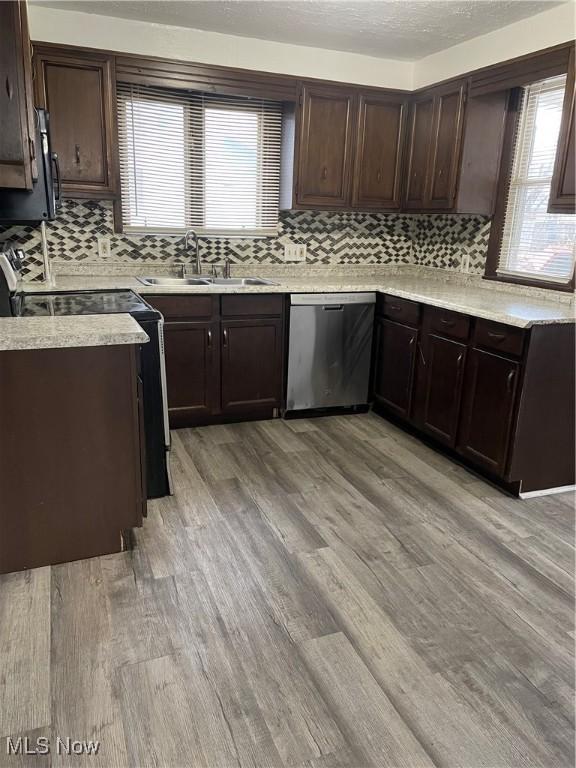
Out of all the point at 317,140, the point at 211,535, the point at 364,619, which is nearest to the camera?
the point at 364,619

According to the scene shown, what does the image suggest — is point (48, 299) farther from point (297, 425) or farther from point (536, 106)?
point (536, 106)

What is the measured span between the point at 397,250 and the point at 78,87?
2.53 metres

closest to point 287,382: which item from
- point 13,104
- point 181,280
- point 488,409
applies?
point 181,280

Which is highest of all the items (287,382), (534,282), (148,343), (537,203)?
(537,203)

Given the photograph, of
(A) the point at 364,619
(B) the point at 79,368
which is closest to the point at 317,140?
(B) the point at 79,368

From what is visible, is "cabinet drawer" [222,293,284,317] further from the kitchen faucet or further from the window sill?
the window sill

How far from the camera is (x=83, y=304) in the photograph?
8.98ft

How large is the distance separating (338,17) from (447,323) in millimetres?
1817

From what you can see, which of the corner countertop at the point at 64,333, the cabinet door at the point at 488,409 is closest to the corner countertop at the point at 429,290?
the cabinet door at the point at 488,409

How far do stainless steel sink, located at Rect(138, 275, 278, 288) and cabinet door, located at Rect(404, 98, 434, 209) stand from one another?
120 centimetres

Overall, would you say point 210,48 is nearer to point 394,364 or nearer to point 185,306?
point 185,306

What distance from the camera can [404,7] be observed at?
3004 mm

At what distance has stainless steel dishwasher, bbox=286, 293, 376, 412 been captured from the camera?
3.73 m

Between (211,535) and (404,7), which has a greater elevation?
(404,7)
